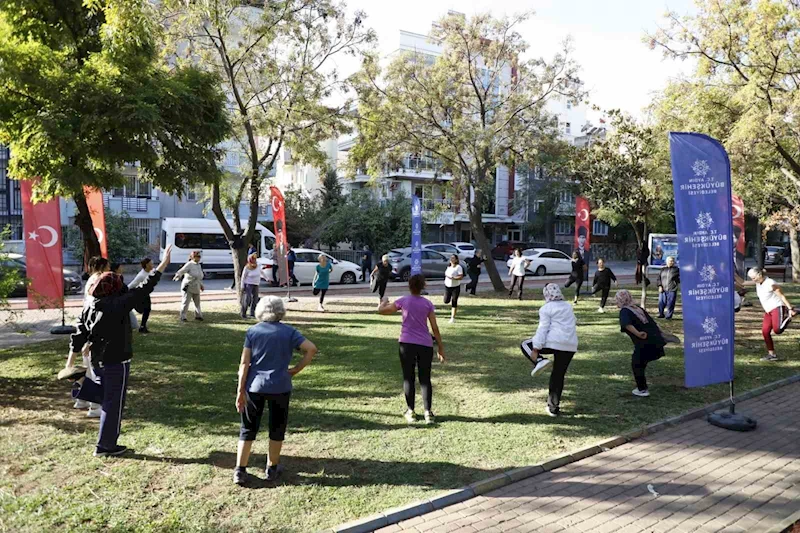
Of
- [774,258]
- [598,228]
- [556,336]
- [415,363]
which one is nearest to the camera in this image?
[415,363]

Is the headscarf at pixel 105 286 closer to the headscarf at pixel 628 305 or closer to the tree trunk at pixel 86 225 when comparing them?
the headscarf at pixel 628 305

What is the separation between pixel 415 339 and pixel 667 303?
10452mm

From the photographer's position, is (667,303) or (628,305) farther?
(667,303)

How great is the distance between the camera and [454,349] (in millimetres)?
10719

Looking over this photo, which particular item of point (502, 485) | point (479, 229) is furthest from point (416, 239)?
point (502, 485)

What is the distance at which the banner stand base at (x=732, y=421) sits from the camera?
6.58 m

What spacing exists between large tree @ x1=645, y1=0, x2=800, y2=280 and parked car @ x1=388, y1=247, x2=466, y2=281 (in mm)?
13107

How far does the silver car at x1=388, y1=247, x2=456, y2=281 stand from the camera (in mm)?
25578

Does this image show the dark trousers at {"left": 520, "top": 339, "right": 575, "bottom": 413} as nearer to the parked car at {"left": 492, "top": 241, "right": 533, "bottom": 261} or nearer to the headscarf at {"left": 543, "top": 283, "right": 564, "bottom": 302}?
the headscarf at {"left": 543, "top": 283, "right": 564, "bottom": 302}

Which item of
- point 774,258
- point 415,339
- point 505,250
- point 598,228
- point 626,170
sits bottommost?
point 415,339

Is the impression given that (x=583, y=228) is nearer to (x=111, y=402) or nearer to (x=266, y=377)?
(x=266, y=377)

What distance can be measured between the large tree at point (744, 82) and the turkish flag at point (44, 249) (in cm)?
1351

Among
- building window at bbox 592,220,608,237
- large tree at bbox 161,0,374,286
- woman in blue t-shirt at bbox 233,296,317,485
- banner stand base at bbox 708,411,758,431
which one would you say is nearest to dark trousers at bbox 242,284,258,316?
large tree at bbox 161,0,374,286

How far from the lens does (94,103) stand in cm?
827
